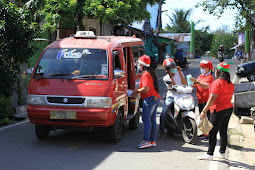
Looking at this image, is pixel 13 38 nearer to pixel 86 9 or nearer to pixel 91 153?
pixel 91 153

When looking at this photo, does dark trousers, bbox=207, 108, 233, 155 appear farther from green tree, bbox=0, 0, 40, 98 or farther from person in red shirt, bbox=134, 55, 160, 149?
green tree, bbox=0, 0, 40, 98

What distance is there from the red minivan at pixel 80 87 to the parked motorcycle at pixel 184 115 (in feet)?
3.49

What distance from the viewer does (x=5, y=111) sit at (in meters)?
10.5

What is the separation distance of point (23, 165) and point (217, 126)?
324 centimetres

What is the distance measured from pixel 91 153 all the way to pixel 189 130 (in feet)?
7.22

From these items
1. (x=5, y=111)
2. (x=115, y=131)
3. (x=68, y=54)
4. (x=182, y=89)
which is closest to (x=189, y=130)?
(x=182, y=89)

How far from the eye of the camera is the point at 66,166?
6.23 meters

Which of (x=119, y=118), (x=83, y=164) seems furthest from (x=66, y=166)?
(x=119, y=118)

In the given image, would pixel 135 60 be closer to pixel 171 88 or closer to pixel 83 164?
pixel 171 88

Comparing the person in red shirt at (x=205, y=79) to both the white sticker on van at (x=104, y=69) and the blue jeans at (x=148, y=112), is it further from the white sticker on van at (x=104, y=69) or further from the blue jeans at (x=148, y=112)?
the white sticker on van at (x=104, y=69)

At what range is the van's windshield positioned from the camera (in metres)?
7.84

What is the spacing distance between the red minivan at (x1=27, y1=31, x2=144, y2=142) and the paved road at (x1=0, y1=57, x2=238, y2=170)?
402 millimetres

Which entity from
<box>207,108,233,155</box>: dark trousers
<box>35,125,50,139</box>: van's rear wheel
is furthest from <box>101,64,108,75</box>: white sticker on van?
<box>207,108,233,155</box>: dark trousers

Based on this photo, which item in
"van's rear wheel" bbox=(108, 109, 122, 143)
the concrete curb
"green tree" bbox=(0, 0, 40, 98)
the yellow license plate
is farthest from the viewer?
"green tree" bbox=(0, 0, 40, 98)
